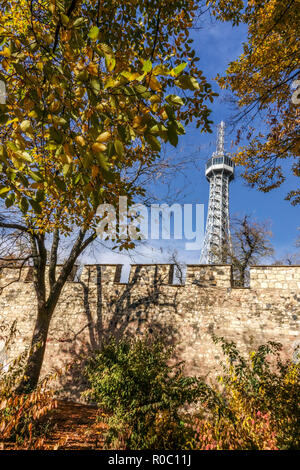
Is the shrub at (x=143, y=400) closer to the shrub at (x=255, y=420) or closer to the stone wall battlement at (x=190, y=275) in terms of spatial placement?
the shrub at (x=255, y=420)

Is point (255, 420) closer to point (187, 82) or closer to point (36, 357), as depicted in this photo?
point (187, 82)

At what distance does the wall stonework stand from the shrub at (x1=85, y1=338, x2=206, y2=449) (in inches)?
82.8

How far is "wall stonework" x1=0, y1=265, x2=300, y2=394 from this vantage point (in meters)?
6.19

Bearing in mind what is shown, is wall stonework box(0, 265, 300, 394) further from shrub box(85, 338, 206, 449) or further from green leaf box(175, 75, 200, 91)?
green leaf box(175, 75, 200, 91)

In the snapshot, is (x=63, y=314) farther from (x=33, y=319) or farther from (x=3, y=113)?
(x=3, y=113)

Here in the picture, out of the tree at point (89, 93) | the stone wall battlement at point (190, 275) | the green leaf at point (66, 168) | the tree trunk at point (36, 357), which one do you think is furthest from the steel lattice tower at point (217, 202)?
the green leaf at point (66, 168)

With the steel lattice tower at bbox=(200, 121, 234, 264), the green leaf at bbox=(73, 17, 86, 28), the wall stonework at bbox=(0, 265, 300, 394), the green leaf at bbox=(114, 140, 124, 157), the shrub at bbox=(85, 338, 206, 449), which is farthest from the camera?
the steel lattice tower at bbox=(200, 121, 234, 264)

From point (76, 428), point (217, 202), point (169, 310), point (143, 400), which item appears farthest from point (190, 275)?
point (217, 202)

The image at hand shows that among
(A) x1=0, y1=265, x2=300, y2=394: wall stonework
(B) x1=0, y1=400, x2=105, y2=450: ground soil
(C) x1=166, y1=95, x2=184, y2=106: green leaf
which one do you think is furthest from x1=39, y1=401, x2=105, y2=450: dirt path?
(C) x1=166, y1=95, x2=184, y2=106: green leaf

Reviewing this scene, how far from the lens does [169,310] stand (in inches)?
276

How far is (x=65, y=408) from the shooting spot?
600cm

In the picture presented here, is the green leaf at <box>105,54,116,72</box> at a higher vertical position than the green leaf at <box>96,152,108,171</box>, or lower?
higher

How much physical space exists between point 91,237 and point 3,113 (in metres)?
5.70
